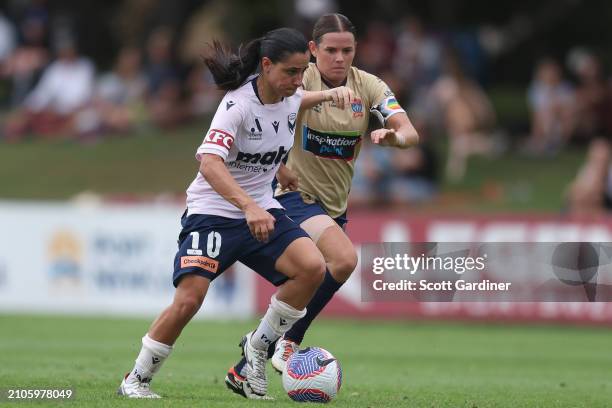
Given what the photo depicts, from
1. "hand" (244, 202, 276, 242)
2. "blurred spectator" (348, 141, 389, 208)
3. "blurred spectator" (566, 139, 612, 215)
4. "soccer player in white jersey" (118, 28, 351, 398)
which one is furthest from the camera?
"blurred spectator" (348, 141, 389, 208)

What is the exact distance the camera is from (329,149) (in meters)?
9.78

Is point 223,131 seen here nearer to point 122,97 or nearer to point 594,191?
point 594,191

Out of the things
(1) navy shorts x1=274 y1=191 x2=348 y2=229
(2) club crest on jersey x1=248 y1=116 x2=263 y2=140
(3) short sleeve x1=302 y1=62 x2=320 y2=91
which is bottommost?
(1) navy shorts x1=274 y1=191 x2=348 y2=229

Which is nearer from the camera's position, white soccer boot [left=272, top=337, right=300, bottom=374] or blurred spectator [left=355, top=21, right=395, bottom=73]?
white soccer boot [left=272, top=337, right=300, bottom=374]

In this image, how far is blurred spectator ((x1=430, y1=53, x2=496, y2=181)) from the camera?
74.6ft

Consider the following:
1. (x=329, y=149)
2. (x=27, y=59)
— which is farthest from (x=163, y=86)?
(x=329, y=149)

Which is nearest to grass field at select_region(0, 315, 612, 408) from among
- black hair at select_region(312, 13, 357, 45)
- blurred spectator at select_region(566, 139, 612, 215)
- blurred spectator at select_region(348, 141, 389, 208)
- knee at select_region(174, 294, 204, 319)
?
knee at select_region(174, 294, 204, 319)

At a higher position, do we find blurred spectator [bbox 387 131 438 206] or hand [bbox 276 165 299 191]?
hand [bbox 276 165 299 191]

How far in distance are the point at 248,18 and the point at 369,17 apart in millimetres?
3006

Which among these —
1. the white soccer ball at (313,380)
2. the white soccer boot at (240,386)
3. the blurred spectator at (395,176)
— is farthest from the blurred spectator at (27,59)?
the white soccer ball at (313,380)

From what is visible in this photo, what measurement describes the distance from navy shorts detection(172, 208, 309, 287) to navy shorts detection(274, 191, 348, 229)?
89 centimetres

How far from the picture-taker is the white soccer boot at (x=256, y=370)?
894cm

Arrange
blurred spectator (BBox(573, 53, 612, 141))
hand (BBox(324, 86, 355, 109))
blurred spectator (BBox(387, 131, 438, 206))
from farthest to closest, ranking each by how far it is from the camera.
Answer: blurred spectator (BBox(573, 53, 612, 141)), blurred spectator (BBox(387, 131, 438, 206)), hand (BBox(324, 86, 355, 109))

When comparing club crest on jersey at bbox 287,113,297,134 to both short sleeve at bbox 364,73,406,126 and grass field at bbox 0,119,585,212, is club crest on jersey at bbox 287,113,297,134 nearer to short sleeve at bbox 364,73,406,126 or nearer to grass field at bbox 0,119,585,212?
short sleeve at bbox 364,73,406,126
